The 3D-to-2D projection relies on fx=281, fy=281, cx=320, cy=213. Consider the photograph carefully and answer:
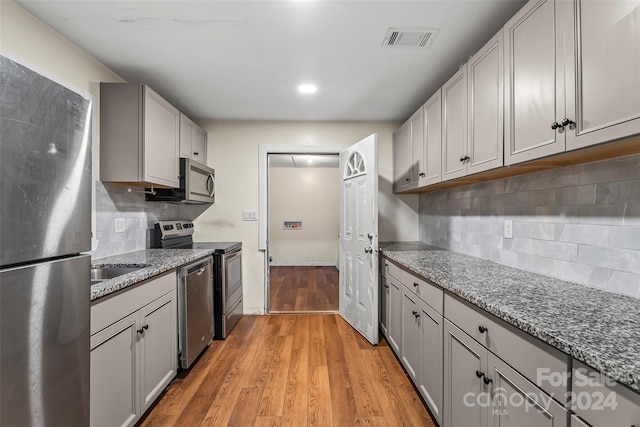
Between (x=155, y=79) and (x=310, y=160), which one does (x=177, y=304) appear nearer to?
(x=155, y=79)

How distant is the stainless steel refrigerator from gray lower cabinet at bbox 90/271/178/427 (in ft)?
1.03

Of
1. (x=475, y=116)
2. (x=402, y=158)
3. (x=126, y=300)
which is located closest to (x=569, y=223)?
(x=475, y=116)

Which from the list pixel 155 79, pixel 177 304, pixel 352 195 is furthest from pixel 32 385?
pixel 352 195

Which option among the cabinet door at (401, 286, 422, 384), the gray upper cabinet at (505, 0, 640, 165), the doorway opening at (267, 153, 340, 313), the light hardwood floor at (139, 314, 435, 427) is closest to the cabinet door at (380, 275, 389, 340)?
the light hardwood floor at (139, 314, 435, 427)

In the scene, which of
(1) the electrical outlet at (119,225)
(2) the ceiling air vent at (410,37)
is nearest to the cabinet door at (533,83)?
(2) the ceiling air vent at (410,37)

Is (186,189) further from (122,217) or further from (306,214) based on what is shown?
(306,214)

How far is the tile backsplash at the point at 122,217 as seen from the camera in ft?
6.90

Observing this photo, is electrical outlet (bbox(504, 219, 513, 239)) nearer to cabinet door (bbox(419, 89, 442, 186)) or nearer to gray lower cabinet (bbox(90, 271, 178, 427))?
cabinet door (bbox(419, 89, 442, 186))

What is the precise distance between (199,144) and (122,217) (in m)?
1.15

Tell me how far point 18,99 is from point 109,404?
4.47 ft

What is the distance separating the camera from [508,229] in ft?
6.08

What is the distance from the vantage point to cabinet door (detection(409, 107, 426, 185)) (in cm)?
249

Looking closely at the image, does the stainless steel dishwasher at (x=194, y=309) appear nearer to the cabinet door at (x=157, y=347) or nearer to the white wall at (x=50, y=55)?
the cabinet door at (x=157, y=347)

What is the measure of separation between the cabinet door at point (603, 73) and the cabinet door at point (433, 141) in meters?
1.08
